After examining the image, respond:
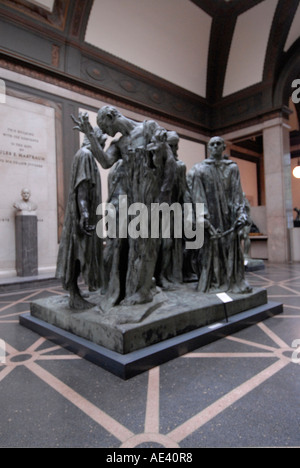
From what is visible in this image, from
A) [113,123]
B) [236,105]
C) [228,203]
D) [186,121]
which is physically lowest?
[228,203]

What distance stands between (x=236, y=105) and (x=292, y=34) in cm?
254

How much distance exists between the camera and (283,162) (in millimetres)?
9500

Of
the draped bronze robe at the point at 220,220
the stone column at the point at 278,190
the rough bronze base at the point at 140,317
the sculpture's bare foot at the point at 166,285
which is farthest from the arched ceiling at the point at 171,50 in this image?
the rough bronze base at the point at 140,317

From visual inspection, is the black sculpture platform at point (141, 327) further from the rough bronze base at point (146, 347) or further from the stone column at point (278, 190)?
the stone column at point (278, 190)

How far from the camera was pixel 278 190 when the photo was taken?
9.56 meters

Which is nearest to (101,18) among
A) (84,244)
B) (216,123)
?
(216,123)

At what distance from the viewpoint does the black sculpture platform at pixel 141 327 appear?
2.14m

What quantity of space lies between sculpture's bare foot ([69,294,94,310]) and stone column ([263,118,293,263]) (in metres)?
8.09

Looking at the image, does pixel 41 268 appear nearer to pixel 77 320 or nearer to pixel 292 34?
pixel 77 320

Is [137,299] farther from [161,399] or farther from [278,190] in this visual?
[278,190]

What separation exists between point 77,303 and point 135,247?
2.74 feet

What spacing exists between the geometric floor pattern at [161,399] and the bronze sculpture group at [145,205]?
725 millimetres

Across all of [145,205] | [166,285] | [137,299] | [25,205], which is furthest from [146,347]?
[25,205]

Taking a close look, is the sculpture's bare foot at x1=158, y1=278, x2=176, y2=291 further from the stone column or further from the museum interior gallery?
the stone column
